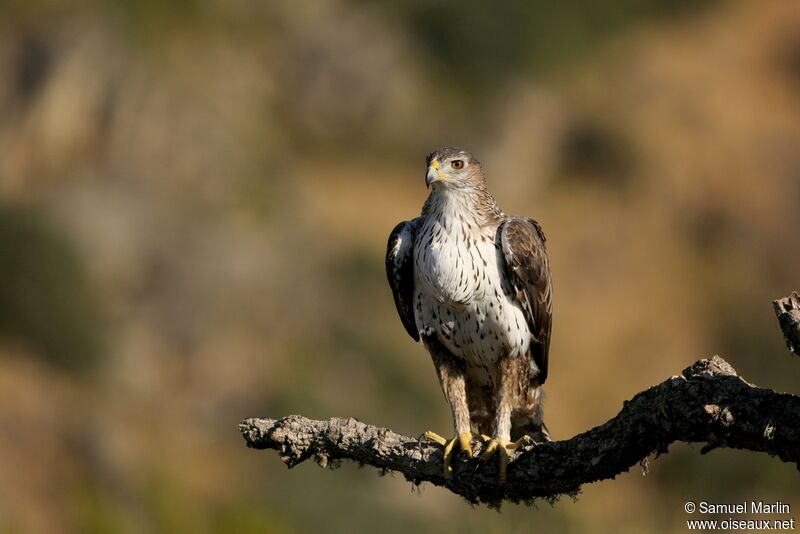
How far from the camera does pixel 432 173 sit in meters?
8.17

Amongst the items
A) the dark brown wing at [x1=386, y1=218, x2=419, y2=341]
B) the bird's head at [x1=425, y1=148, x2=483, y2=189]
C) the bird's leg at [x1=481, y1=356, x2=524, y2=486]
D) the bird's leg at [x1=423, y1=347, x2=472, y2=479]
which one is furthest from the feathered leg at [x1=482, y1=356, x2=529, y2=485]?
the bird's head at [x1=425, y1=148, x2=483, y2=189]

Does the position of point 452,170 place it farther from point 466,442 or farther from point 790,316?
point 790,316

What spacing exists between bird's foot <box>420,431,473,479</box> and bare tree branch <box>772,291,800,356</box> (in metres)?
2.53

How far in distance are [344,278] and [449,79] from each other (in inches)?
360

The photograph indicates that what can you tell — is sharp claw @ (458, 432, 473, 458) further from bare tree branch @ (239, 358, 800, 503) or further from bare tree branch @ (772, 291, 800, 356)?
bare tree branch @ (772, 291, 800, 356)

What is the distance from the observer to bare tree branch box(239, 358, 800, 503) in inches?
211

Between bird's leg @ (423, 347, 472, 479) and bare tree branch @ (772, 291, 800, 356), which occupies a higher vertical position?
bird's leg @ (423, 347, 472, 479)

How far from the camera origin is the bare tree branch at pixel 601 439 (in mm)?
5371

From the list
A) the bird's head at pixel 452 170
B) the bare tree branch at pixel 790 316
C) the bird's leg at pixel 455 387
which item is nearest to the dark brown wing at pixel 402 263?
the bird's leg at pixel 455 387

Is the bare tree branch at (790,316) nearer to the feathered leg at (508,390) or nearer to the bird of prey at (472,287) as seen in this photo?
the bird of prey at (472,287)

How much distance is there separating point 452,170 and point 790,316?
3336 millimetres

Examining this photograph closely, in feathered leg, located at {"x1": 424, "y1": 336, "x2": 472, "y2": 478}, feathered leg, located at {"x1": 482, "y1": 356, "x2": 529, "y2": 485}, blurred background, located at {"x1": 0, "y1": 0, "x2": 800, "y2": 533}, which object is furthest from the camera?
blurred background, located at {"x1": 0, "y1": 0, "x2": 800, "y2": 533}

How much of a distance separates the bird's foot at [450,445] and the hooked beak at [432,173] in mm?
1595

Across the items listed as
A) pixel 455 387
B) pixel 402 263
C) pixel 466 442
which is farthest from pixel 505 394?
pixel 402 263
